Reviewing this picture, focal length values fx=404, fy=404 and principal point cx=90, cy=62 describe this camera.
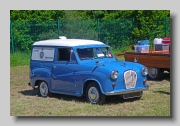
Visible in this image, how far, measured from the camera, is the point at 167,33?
70.7 feet

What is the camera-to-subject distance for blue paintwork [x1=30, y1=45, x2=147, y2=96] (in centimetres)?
950

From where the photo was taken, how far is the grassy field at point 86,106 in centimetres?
902

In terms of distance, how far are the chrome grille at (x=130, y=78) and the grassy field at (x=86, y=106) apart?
1.52 feet

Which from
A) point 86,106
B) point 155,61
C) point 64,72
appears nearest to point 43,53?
point 64,72

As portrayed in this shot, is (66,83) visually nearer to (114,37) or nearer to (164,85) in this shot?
(164,85)

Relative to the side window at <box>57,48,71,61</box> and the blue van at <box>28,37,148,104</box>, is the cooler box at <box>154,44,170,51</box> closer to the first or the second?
the blue van at <box>28,37,148,104</box>

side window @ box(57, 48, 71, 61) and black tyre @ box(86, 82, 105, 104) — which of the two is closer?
black tyre @ box(86, 82, 105, 104)

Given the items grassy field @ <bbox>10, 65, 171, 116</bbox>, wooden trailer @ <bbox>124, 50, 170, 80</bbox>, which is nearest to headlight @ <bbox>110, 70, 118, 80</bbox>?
grassy field @ <bbox>10, 65, 171, 116</bbox>

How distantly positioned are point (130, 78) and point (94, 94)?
953mm

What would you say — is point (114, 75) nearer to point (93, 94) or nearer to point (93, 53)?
point (93, 94)

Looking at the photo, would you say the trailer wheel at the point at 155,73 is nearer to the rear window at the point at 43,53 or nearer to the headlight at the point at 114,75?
the rear window at the point at 43,53

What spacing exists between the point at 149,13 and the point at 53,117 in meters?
14.0

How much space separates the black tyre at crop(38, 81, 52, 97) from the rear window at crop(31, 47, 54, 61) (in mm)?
696

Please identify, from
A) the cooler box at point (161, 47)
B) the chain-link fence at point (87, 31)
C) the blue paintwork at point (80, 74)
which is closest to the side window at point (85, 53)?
the blue paintwork at point (80, 74)
